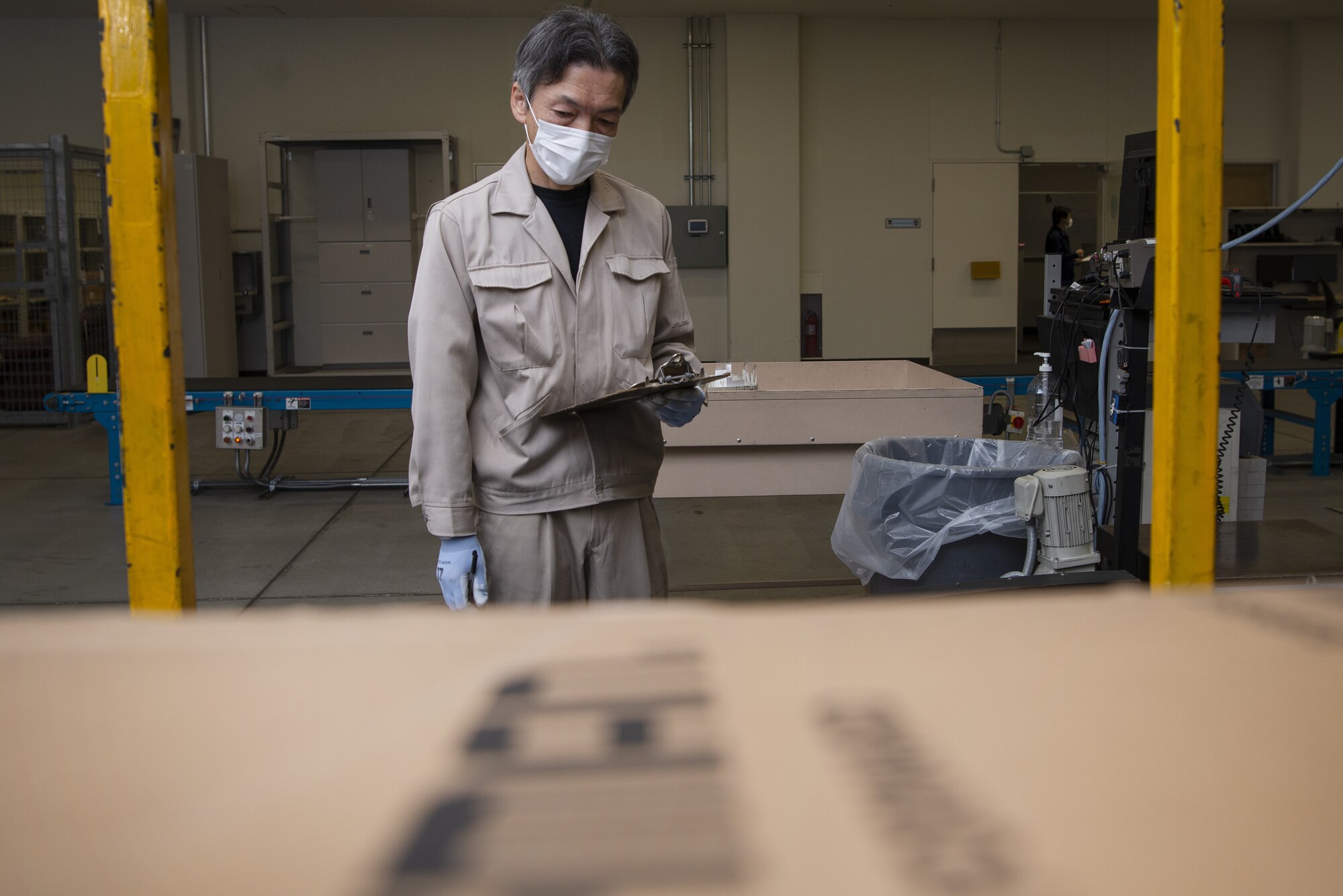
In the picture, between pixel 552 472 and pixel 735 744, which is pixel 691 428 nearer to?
pixel 552 472

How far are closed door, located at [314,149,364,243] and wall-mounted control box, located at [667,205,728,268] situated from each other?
2927mm

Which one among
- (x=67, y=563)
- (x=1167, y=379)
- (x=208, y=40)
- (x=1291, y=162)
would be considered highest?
(x=208, y=40)

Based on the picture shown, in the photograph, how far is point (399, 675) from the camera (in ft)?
2.17

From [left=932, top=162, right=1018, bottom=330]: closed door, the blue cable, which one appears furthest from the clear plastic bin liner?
[left=932, top=162, right=1018, bottom=330]: closed door

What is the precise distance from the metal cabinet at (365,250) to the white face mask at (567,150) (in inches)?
329

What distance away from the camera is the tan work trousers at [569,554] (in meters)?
1.83

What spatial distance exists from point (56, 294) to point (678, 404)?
23.2ft

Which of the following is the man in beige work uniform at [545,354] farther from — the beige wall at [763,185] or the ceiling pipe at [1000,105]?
the ceiling pipe at [1000,105]

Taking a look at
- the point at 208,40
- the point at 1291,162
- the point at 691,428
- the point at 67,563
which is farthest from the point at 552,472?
the point at 1291,162

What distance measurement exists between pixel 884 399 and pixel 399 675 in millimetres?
3236

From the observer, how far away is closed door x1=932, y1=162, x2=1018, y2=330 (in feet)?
34.3

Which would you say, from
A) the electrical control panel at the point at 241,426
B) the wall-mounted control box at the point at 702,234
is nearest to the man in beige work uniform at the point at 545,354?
the electrical control panel at the point at 241,426

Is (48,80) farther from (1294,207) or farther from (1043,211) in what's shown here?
(1294,207)

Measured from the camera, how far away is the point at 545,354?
1.80 m
